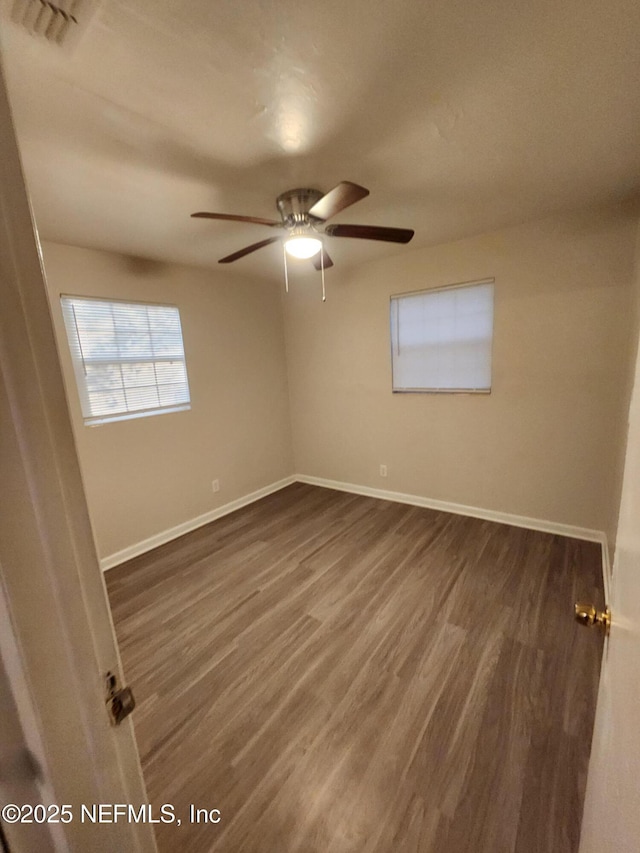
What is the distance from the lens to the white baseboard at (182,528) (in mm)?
2764

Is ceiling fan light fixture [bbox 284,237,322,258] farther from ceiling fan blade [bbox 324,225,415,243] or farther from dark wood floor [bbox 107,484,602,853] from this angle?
dark wood floor [bbox 107,484,602,853]

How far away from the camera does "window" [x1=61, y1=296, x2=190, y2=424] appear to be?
8.27 feet

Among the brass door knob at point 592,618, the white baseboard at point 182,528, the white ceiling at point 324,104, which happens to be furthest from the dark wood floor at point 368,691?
the white ceiling at point 324,104

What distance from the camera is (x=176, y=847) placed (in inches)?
43.1

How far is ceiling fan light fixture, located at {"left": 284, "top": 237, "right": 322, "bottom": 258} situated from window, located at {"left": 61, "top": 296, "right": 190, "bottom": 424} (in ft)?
5.14

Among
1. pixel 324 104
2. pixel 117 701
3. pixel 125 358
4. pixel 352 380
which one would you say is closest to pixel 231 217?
pixel 324 104

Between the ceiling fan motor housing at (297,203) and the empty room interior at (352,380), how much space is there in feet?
0.05

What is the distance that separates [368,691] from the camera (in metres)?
1.56

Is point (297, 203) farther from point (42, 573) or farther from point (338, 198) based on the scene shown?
point (42, 573)

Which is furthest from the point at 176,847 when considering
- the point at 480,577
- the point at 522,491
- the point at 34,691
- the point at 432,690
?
the point at 522,491

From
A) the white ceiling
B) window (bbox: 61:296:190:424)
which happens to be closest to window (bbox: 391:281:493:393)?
the white ceiling

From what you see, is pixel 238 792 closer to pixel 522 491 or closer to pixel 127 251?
pixel 522 491

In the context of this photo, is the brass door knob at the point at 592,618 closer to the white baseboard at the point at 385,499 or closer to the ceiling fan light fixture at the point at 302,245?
the white baseboard at the point at 385,499

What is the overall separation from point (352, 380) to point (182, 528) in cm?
223
